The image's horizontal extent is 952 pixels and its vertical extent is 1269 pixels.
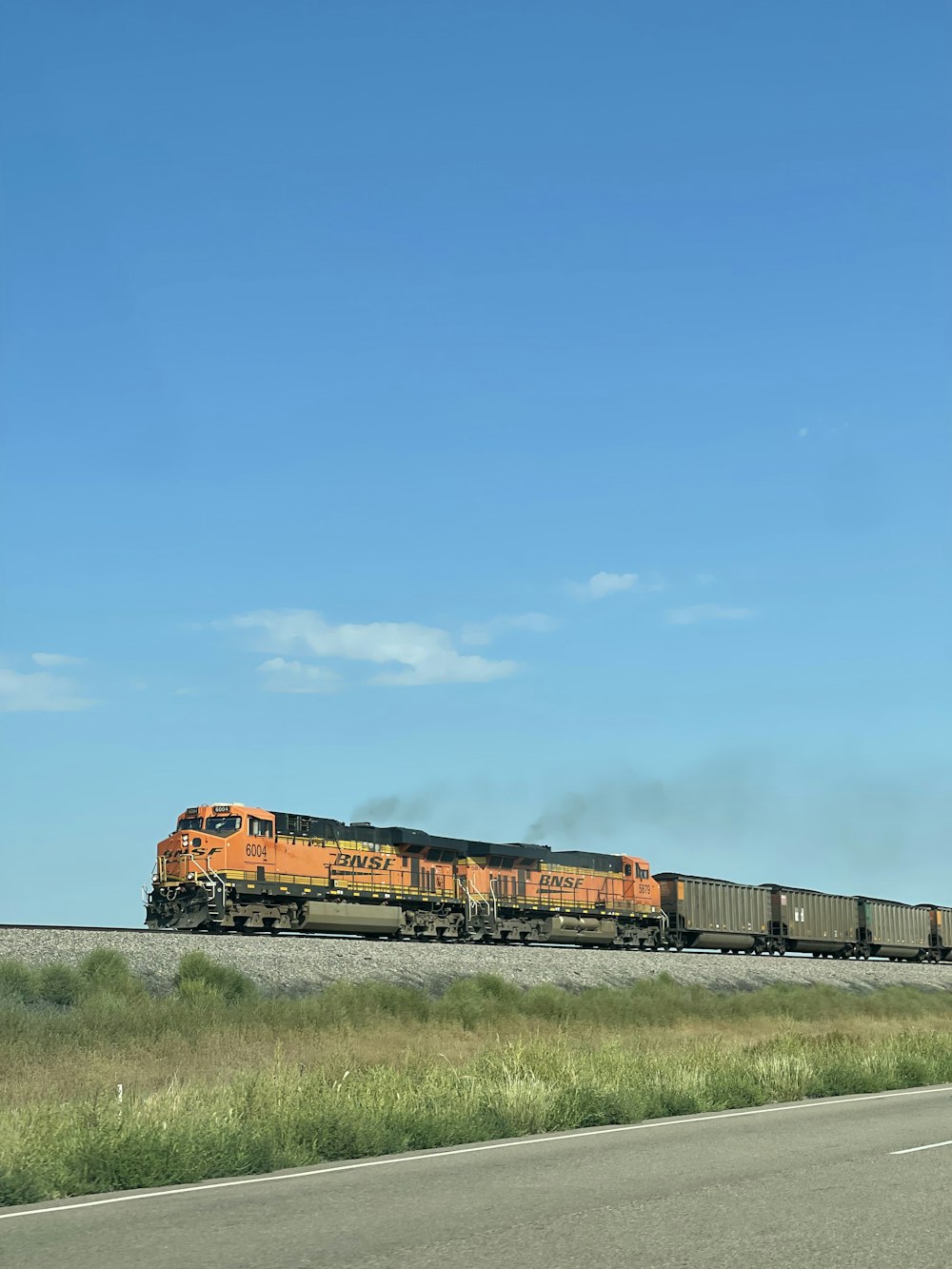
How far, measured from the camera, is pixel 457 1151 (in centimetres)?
1380

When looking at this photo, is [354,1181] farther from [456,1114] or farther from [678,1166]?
[456,1114]

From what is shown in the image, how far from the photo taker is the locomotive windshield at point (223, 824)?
132ft

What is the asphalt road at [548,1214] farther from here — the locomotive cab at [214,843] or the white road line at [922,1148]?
the locomotive cab at [214,843]

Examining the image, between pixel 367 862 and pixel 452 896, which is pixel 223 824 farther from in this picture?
pixel 452 896

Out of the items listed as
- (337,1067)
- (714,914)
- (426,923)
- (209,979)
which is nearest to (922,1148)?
(337,1067)

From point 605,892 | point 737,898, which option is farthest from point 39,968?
point 737,898

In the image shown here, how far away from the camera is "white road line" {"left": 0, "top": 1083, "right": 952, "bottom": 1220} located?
34.9 ft

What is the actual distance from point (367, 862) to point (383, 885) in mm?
1122

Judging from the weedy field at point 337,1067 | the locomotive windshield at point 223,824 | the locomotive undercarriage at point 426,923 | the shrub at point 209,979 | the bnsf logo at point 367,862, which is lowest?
the weedy field at point 337,1067

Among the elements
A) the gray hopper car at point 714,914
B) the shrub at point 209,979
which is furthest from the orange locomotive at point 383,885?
the shrub at point 209,979

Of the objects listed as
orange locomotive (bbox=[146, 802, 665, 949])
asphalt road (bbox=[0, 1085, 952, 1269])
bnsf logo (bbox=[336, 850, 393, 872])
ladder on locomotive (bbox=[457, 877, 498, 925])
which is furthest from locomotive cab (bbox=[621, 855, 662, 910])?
asphalt road (bbox=[0, 1085, 952, 1269])

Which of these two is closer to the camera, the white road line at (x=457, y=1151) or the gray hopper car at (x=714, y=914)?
the white road line at (x=457, y=1151)

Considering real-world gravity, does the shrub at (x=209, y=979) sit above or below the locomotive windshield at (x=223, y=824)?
below

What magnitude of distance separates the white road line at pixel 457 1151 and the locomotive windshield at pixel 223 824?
930 inches
